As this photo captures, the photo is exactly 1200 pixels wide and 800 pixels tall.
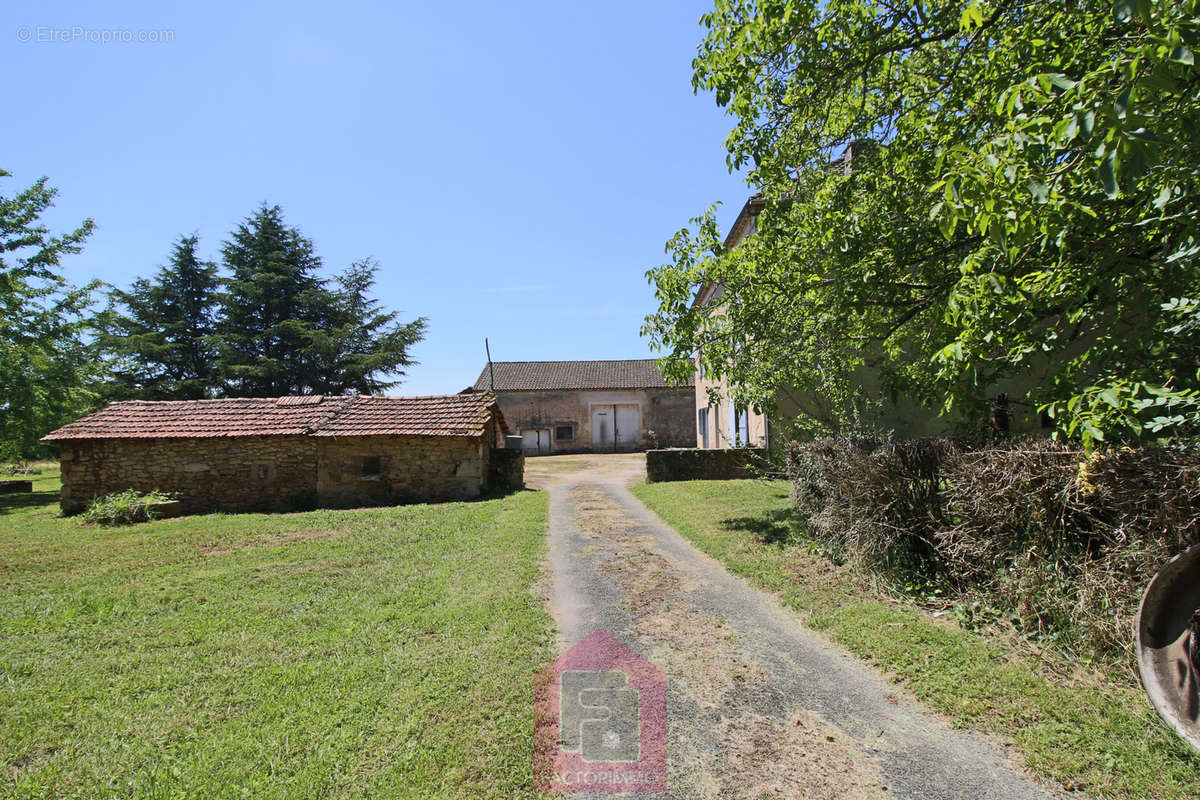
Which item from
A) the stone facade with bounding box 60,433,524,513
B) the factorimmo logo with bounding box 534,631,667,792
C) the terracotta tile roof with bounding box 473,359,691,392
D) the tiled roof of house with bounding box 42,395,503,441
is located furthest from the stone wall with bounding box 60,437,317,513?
the terracotta tile roof with bounding box 473,359,691,392

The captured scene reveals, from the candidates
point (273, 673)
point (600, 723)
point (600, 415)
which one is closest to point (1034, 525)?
point (600, 723)

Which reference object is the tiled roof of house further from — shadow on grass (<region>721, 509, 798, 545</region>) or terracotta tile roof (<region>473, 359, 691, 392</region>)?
terracotta tile roof (<region>473, 359, 691, 392</region>)

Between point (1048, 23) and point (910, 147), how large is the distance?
1.56 meters

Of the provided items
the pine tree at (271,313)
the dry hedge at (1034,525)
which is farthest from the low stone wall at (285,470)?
the pine tree at (271,313)

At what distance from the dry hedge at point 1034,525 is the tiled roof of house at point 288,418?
10.6 metres

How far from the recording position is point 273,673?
162 inches

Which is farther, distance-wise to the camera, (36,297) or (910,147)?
(36,297)

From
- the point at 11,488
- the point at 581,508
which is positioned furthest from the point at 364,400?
the point at 11,488

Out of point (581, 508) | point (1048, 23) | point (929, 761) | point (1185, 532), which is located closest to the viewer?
point (929, 761)

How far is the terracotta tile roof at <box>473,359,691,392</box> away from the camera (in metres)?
32.3

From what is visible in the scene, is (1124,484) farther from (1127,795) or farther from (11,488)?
(11,488)

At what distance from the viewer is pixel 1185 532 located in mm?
3324

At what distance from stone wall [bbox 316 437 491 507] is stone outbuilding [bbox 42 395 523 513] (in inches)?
1.0

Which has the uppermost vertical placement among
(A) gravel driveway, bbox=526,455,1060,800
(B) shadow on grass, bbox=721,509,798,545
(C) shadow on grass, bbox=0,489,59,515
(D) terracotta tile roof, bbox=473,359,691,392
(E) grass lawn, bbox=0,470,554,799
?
(D) terracotta tile roof, bbox=473,359,691,392
